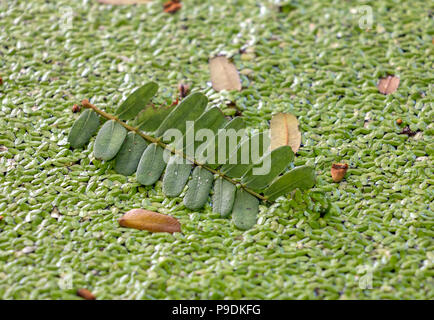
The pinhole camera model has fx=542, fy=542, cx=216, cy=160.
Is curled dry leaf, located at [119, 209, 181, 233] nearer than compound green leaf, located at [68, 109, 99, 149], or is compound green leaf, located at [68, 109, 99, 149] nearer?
curled dry leaf, located at [119, 209, 181, 233]

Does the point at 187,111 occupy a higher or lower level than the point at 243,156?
higher

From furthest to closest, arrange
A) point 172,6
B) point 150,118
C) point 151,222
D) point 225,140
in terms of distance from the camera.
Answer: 1. point 172,6
2. point 150,118
3. point 225,140
4. point 151,222

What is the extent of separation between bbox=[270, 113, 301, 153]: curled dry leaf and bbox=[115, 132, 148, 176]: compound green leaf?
44cm

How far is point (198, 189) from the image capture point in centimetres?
167

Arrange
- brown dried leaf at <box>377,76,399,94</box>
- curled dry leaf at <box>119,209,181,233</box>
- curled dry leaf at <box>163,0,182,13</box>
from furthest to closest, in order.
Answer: curled dry leaf at <box>163,0,182,13</box> < brown dried leaf at <box>377,76,399,94</box> < curled dry leaf at <box>119,209,181,233</box>

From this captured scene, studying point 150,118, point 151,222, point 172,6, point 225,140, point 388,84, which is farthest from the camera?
point 172,6

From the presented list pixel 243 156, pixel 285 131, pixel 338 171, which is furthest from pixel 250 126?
Answer: pixel 338 171

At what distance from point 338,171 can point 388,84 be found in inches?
20.0

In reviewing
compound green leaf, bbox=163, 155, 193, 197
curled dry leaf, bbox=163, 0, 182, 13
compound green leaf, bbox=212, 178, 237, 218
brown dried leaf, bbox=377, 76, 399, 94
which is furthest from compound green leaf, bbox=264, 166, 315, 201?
curled dry leaf, bbox=163, 0, 182, 13

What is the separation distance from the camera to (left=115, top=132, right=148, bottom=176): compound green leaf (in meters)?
1.74

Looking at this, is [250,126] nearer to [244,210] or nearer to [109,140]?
[244,210]

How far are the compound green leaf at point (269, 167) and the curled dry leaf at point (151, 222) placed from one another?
0.84 ft

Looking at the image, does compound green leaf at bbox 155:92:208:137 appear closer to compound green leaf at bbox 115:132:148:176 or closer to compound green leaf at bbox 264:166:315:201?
compound green leaf at bbox 115:132:148:176

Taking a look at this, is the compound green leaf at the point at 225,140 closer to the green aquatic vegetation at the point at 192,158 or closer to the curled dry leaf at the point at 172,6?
the green aquatic vegetation at the point at 192,158
